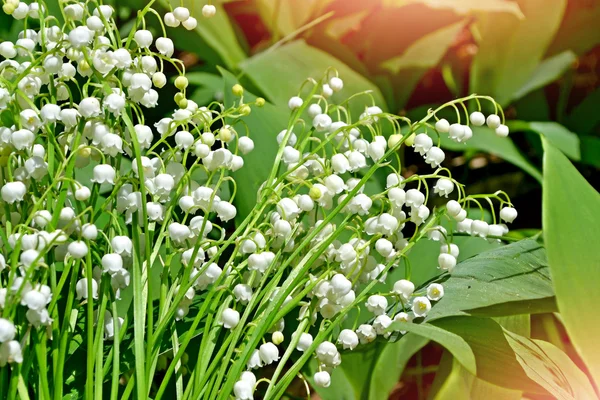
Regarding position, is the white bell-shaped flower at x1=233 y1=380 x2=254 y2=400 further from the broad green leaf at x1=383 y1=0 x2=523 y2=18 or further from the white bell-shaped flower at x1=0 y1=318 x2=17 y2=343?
the broad green leaf at x1=383 y1=0 x2=523 y2=18

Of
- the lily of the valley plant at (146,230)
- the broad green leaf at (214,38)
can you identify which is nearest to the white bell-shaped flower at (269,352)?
the lily of the valley plant at (146,230)

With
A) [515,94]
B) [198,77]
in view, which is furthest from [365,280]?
[515,94]

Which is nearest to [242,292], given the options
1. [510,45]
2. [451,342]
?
[451,342]

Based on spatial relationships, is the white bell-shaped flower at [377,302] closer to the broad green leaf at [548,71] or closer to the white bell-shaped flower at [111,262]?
the white bell-shaped flower at [111,262]

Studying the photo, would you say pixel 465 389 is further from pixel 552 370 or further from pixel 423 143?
pixel 423 143

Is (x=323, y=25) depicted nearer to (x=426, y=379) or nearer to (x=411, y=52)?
(x=411, y=52)
